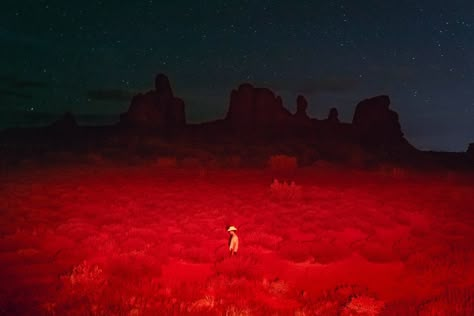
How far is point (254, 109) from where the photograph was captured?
102m

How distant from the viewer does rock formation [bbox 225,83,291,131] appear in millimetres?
100000

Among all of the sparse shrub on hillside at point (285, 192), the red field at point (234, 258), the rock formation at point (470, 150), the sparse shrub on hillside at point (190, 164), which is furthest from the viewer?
the rock formation at point (470, 150)

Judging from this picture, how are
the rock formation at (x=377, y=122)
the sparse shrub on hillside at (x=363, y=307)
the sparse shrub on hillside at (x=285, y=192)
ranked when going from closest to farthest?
the sparse shrub on hillside at (x=363, y=307) < the sparse shrub on hillside at (x=285, y=192) < the rock formation at (x=377, y=122)

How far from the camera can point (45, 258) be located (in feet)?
32.0

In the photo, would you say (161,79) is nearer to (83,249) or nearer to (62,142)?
(62,142)

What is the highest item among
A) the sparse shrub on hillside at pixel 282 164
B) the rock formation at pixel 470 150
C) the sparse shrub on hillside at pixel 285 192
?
the rock formation at pixel 470 150

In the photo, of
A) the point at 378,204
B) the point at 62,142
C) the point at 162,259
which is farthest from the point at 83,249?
the point at 62,142

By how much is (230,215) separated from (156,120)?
80611 millimetres

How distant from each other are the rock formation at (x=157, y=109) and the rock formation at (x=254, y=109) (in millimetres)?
13590

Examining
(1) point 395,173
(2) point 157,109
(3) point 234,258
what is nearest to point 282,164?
(1) point 395,173

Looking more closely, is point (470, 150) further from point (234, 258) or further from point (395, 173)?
point (234, 258)

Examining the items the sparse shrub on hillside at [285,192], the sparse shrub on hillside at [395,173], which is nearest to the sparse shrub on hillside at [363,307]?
the sparse shrub on hillside at [285,192]

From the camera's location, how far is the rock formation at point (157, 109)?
A: 3642 inches

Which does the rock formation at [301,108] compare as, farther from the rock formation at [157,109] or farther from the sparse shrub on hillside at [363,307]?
the sparse shrub on hillside at [363,307]
